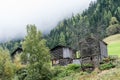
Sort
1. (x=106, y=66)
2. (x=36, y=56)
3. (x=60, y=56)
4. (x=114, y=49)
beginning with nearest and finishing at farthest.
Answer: (x=106, y=66) < (x=36, y=56) < (x=60, y=56) < (x=114, y=49)

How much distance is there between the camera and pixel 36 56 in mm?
72062

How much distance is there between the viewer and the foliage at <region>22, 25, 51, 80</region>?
70.2 metres

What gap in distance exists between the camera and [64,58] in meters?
95.5

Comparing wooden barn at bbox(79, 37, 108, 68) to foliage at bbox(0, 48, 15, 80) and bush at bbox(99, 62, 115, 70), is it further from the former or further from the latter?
foliage at bbox(0, 48, 15, 80)

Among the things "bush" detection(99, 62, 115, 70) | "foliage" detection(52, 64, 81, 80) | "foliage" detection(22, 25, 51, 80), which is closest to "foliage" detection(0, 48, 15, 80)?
"foliage" detection(22, 25, 51, 80)

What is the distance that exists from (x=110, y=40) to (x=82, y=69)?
291 feet

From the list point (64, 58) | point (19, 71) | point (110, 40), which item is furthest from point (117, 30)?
point (19, 71)

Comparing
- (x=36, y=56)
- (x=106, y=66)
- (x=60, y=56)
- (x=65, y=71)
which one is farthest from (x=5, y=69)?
(x=60, y=56)

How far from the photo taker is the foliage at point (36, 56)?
2766 inches

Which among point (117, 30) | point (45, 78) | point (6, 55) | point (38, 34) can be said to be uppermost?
point (117, 30)

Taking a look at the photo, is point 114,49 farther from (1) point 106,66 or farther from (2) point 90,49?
(1) point 106,66

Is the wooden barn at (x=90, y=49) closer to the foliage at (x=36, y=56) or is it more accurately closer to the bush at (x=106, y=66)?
the bush at (x=106, y=66)

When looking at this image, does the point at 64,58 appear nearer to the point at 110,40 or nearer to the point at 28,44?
the point at 28,44

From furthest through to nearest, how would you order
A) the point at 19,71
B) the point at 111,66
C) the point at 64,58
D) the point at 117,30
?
1. the point at 117,30
2. the point at 64,58
3. the point at 19,71
4. the point at 111,66
